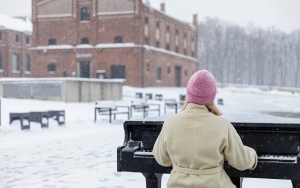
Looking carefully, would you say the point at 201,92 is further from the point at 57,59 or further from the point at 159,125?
the point at 57,59

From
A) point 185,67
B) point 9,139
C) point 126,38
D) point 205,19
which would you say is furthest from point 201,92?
point 205,19

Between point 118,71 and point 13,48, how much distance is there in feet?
67.6

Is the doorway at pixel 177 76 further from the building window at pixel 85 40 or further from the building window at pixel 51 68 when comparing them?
the building window at pixel 51 68

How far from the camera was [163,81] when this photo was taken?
5397cm

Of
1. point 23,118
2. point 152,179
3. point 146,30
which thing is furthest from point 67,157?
point 146,30

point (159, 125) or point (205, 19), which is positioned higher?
point (205, 19)

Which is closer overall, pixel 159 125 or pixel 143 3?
pixel 159 125

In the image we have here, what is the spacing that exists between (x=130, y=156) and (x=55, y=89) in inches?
965

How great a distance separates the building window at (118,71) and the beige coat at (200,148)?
148 feet

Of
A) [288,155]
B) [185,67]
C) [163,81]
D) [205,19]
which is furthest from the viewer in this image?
[205,19]

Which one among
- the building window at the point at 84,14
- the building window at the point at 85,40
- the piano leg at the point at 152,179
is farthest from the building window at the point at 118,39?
the piano leg at the point at 152,179

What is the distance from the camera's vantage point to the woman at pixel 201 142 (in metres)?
3.38

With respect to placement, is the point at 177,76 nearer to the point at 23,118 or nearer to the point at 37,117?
the point at 37,117

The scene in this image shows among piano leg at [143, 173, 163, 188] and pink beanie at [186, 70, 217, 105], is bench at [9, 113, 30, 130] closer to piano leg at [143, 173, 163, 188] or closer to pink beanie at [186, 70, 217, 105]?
piano leg at [143, 173, 163, 188]
